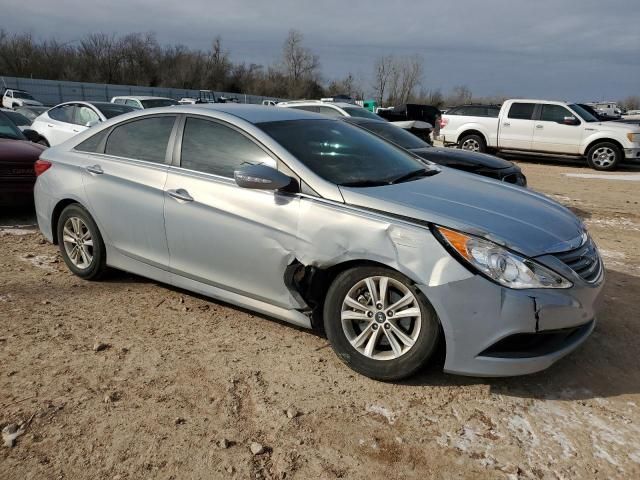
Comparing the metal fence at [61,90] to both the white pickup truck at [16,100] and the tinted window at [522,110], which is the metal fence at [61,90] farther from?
the tinted window at [522,110]

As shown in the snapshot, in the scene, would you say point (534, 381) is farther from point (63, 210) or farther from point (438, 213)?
point (63, 210)

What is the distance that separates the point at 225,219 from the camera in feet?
11.4

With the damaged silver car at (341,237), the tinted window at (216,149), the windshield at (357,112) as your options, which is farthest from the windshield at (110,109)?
the tinted window at (216,149)

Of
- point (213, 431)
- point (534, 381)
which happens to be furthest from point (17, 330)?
point (534, 381)

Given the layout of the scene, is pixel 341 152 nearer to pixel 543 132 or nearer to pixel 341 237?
pixel 341 237

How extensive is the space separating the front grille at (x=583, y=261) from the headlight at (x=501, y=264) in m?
0.18

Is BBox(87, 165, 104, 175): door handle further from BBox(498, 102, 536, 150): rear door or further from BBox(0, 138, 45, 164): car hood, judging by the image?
BBox(498, 102, 536, 150): rear door

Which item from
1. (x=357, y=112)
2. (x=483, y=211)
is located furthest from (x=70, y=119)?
(x=483, y=211)

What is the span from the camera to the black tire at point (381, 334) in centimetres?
283

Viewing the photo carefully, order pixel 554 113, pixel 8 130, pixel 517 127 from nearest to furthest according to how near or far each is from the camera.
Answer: pixel 8 130, pixel 554 113, pixel 517 127

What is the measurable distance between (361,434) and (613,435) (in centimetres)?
128

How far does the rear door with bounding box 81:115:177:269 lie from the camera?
3.90m

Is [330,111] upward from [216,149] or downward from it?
upward

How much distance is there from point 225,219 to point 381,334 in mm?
1304
